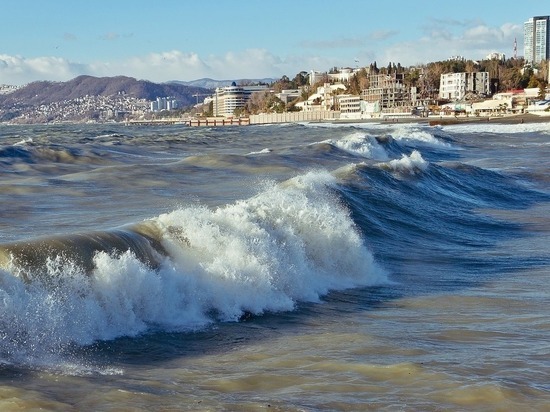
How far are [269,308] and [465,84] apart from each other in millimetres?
174059

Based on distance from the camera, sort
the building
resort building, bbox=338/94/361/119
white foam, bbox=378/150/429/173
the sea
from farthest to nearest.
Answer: resort building, bbox=338/94/361/119 → the building → white foam, bbox=378/150/429/173 → the sea

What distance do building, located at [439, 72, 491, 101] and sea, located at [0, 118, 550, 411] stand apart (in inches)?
6403

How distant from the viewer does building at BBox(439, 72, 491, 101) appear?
579ft

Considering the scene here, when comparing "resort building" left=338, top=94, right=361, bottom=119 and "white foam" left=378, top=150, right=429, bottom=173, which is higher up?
"resort building" left=338, top=94, right=361, bottom=119

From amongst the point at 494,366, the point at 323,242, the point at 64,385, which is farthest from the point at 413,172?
the point at 64,385

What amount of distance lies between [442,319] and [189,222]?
3816mm

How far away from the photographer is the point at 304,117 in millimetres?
195250

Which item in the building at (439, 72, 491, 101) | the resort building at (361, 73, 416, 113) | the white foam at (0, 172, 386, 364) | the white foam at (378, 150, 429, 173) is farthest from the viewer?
the building at (439, 72, 491, 101)

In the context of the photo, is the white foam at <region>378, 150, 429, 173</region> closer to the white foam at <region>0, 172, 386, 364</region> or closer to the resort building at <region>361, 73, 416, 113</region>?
the white foam at <region>0, 172, 386, 364</region>

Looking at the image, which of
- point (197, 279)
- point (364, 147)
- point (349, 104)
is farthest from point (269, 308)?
point (349, 104)

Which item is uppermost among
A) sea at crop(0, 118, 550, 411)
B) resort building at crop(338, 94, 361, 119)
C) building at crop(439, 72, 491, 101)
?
building at crop(439, 72, 491, 101)

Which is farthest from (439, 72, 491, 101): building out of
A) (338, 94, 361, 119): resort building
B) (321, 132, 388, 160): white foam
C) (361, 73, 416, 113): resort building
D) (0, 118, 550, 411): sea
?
(0, 118, 550, 411): sea

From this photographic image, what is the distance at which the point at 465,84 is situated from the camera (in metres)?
178

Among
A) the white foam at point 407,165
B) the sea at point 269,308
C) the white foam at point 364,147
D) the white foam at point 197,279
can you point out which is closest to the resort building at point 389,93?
the white foam at point 364,147
